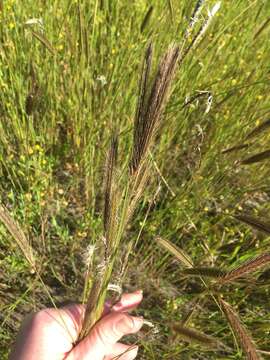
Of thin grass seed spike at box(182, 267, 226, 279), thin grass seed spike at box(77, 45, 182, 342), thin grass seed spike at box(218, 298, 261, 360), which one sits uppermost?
thin grass seed spike at box(77, 45, 182, 342)

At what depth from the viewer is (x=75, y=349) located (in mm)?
856

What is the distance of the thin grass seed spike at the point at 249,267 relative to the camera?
2.12ft

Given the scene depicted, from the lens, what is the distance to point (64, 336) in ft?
2.88

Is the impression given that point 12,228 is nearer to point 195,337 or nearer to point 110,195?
point 110,195

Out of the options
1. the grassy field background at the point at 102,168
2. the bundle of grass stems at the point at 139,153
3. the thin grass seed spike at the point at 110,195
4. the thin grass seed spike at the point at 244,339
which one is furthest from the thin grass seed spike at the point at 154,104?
the grassy field background at the point at 102,168

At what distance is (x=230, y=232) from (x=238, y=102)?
546mm

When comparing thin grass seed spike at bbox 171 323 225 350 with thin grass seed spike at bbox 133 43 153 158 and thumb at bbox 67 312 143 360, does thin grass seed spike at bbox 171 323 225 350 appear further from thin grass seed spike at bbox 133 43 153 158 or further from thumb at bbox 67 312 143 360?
thin grass seed spike at bbox 133 43 153 158

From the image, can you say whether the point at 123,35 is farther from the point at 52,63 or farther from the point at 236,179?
the point at 236,179

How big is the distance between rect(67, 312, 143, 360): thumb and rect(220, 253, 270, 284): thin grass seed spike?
26 centimetres

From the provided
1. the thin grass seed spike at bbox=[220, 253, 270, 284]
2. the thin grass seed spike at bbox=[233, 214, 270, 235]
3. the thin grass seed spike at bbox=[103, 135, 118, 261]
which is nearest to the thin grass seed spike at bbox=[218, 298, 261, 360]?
the thin grass seed spike at bbox=[220, 253, 270, 284]

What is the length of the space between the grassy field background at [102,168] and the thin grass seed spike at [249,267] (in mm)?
544

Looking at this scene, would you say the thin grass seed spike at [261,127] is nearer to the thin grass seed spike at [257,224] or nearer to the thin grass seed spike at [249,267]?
the thin grass seed spike at [257,224]

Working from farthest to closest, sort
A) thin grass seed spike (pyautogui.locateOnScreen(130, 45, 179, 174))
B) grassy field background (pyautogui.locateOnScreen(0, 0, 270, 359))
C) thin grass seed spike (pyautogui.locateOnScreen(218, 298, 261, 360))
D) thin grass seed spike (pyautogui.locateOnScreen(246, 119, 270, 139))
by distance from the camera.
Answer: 1. grassy field background (pyautogui.locateOnScreen(0, 0, 270, 359))
2. thin grass seed spike (pyautogui.locateOnScreen(246, 119, 270, 139))
3. thin grass seed spike (pyautogui.locateOnScreen(218, 298, 261, 360))
4. thin grass seed spike (pyautogui.locateOnScreen(130, 45, 179, 174))

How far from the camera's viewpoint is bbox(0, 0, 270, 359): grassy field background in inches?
50.3
